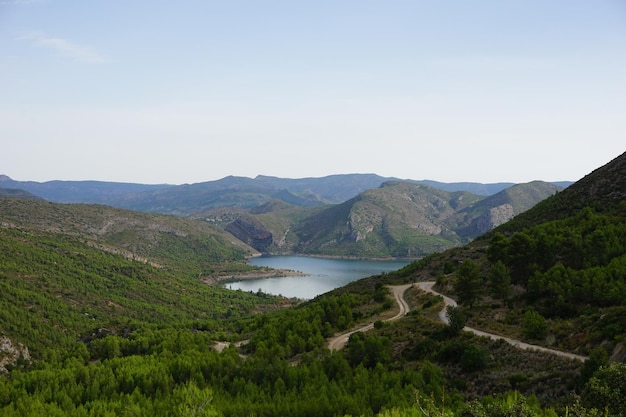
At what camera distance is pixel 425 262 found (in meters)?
115

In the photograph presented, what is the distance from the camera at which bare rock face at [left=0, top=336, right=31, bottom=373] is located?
326 ft

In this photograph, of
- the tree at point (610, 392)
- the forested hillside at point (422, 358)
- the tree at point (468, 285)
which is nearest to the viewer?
the tree at point (610, 392)

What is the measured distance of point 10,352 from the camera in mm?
103375

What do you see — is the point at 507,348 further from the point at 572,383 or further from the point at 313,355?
the point at 313,355

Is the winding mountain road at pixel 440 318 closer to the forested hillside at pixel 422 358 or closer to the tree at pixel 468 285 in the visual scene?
the forested hillside at pixel 422 358

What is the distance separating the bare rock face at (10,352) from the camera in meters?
99.5

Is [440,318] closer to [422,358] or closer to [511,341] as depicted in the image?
[422,358]

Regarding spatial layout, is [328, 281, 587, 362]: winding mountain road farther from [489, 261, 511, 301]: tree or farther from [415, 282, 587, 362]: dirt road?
[489, 261, 511, 301]: tree

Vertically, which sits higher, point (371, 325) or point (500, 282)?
point (500, 282)

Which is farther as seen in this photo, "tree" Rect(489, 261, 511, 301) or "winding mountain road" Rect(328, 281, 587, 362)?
"tree" Rect(489, 261, 511, 301)

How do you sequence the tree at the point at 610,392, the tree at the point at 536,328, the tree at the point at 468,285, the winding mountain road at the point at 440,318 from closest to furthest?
the tree at the point at 610,392
the winding mountain road at the point at 440,318
the tree at the point at 536,328
the tree at the point at 468,285

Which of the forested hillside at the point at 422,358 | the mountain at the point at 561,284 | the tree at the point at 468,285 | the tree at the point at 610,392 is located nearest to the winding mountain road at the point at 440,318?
the forested hillside at the point at 422,358

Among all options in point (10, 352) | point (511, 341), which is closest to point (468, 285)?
point (511, 341)

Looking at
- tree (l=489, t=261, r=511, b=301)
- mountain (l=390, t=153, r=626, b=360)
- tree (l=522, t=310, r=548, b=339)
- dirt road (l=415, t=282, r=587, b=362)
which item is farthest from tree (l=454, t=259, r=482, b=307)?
tree (l=522, t=310, r=548, b=339)
